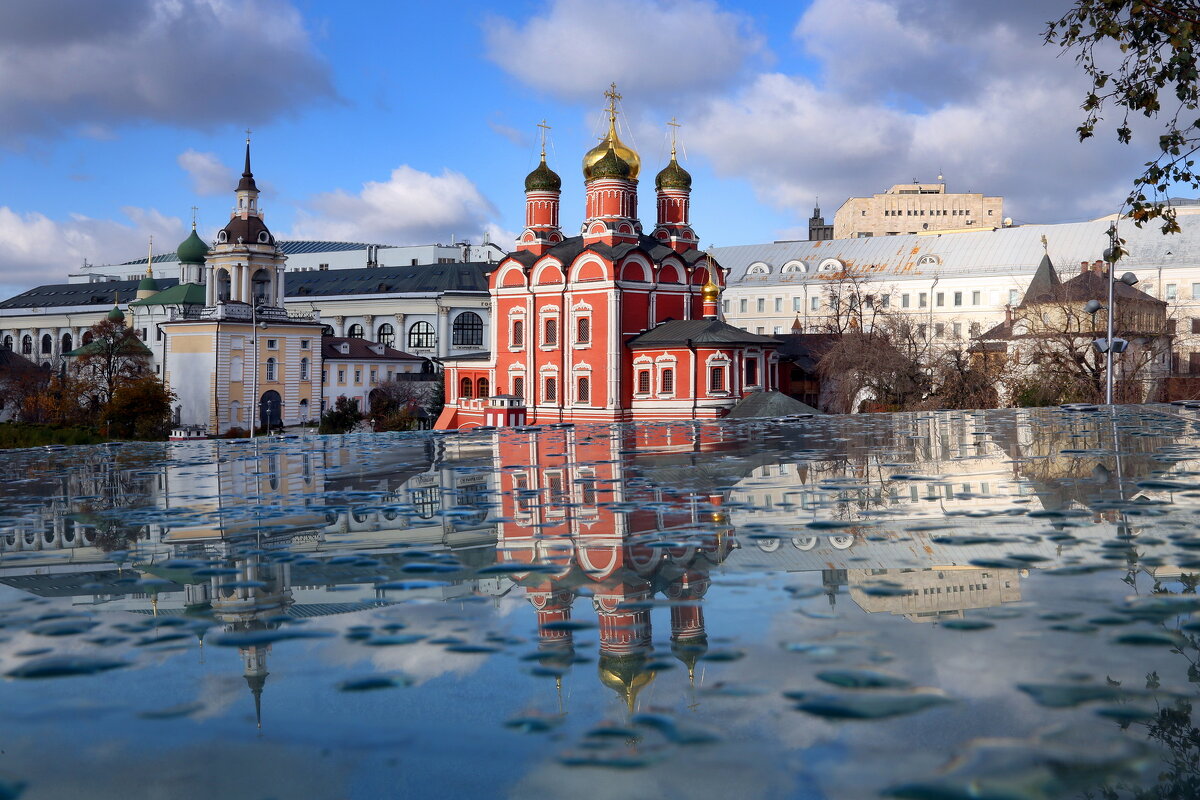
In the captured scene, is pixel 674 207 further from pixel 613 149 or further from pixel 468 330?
pixel 468 330

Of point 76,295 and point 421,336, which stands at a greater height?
point 76,295

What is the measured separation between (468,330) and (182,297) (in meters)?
22.8

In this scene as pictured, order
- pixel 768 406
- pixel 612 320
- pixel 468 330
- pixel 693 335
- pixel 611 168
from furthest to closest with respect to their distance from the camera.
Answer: pixel 468 330 → pixel 611 168 → pixel 612 320 → pixel 693 335 → pixel 768 406

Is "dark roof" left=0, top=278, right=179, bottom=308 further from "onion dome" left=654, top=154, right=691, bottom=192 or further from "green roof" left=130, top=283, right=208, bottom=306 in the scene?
"onion dome" left=654, top=154, right=691, bottom=192

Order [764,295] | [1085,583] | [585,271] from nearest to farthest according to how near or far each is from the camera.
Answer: [1085,583]
[585,271]
[764,295]

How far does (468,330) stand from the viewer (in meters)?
93.8

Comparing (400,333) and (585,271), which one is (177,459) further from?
(400,333)

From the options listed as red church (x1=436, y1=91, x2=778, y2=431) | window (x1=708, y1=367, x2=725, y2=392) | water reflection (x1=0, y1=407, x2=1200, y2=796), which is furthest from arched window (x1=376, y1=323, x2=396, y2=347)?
water reflection (x1=0, y1=407, x2=1200, y2=796)

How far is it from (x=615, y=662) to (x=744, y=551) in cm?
261

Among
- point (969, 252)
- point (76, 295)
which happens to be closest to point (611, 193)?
point (969, 252)

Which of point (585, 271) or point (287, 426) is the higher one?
point (585, 271)

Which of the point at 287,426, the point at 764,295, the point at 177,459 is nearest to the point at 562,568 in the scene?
the point at 177,459

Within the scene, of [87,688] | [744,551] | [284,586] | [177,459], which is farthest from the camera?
[177,459]

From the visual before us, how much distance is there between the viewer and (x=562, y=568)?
6.53 metres
